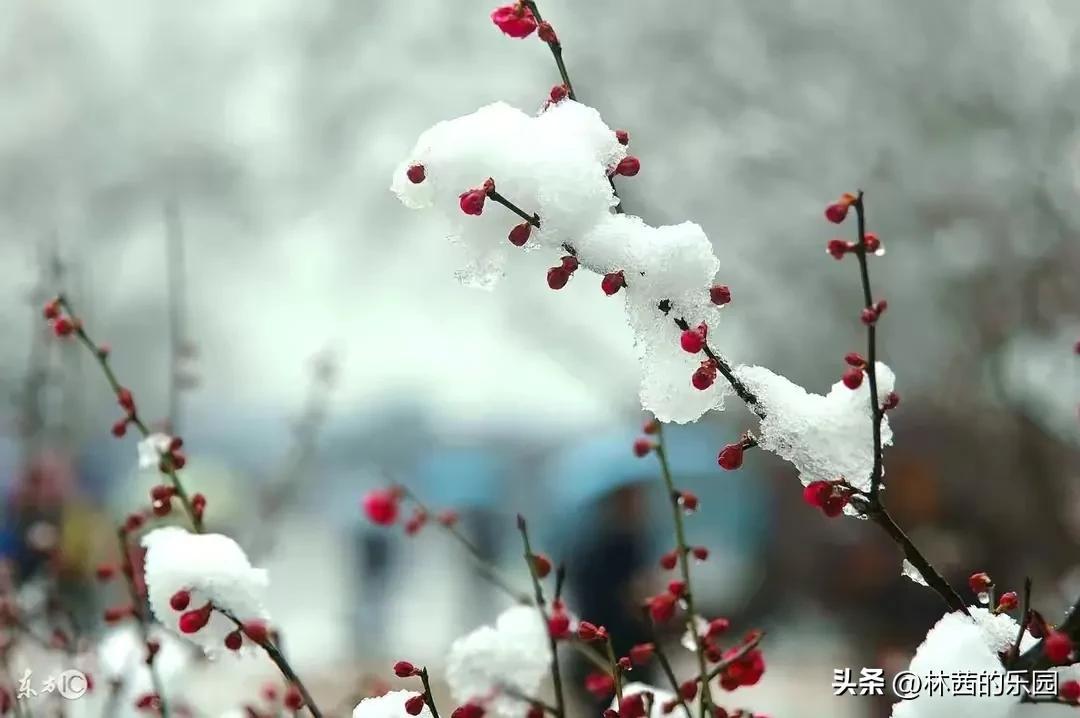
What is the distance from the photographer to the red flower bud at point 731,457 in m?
1.11

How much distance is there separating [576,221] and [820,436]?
1.11 feet

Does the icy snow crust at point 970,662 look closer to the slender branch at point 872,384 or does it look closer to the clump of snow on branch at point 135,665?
the slender branch at point 872,384

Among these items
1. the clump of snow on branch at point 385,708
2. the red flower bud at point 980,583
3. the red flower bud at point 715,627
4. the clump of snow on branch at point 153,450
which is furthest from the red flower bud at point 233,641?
the red flower bud at point 980,583

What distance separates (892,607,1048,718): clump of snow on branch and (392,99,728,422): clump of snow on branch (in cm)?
34

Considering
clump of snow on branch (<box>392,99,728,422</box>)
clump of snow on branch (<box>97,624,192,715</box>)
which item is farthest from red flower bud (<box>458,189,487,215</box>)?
clump of snow on branch (<box>97,624,192,715</box>)

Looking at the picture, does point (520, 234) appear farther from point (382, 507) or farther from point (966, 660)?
point (966, 660)

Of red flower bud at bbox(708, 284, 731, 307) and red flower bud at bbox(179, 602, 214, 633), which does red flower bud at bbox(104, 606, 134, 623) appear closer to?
red flower bud at bbox(179, 602, 214, 633)

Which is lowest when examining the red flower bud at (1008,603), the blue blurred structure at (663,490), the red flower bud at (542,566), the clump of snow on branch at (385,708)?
the clump of snow on branch at (385,708)

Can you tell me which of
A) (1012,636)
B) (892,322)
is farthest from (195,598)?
(892,322)

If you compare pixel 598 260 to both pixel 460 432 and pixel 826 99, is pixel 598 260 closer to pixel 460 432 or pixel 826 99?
pixel 826 99

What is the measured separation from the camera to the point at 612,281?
108 cm

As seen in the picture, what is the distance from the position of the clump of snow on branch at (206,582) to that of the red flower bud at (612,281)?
489 mm

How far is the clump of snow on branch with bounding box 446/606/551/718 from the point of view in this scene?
0.91m

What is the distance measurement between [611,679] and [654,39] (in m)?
6.72
